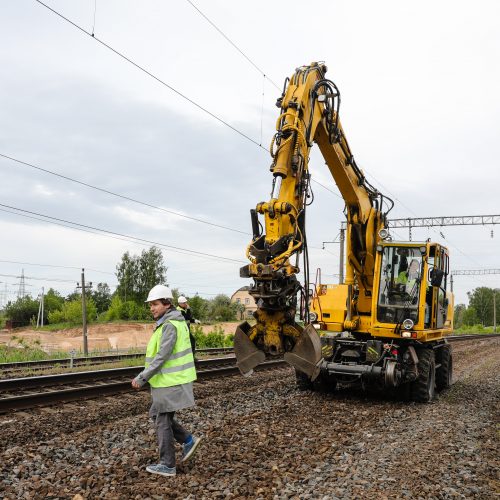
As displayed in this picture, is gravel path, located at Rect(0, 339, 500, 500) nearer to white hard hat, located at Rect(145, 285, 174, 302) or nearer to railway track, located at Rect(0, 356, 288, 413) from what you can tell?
railway track, located at Rect(0, 356, 288, 413)

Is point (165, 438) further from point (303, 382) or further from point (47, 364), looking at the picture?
point (47, 364)

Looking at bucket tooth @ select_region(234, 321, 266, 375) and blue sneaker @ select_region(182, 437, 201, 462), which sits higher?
bucket tooth @ select_region(234, 321, 266, 375)

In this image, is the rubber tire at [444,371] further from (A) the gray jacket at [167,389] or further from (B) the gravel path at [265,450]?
(A) the gray jacket at [167,389]

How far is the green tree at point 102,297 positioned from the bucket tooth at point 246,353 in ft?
289

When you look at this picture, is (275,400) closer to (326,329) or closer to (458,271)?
(326,329)

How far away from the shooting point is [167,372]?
5344mm

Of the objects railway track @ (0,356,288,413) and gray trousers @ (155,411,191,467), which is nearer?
gray trousers @ (155,411,191,467)

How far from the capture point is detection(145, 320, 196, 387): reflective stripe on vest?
17.5 ft

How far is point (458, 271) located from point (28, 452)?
76.6 meters

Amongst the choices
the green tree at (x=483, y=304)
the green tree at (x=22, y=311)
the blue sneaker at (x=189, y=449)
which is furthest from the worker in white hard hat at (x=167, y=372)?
the green tree at (x=483, y=304)

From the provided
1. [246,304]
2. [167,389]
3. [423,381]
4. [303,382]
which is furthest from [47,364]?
[246,304]

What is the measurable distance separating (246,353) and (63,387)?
15.5 ft

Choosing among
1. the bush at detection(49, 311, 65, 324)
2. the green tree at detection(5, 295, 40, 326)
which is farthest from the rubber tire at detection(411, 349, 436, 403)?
the green tree at detection(5, 295, 40, 326)

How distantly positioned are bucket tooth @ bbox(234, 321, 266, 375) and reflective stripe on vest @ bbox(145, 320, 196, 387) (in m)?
2.52
